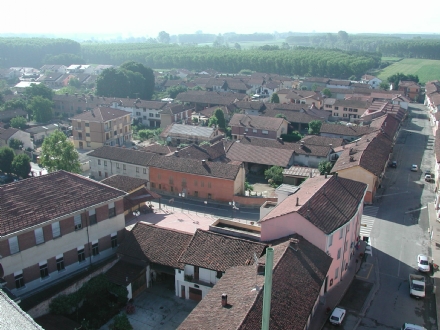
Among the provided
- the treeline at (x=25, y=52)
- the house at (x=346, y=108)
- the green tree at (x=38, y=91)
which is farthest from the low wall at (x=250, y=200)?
the treeline at (x=25, y=52)

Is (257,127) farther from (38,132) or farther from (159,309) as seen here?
(159,309)

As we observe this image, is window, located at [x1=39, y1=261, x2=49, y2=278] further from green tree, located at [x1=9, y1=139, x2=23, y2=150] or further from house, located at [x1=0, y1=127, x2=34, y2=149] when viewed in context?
house, located at [x1=0, y1=127, x2=34, y2=149]

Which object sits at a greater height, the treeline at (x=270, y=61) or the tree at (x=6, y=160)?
the treeline at (x=270, y=61)

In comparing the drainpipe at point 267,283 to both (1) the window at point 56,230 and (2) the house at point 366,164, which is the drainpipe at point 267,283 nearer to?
(1) the window at point 56,230

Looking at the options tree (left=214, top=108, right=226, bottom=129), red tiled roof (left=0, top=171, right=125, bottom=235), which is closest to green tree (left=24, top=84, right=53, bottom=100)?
tree (left=214, top=108, right=226, bottom=129)

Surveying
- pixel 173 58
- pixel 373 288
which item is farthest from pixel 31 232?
pixel 173 58

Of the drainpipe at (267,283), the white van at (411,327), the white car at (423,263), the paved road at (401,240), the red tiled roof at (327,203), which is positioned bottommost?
the paved road at (401,240)

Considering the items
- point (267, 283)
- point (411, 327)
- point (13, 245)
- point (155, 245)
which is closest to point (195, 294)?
point (155, 245)
